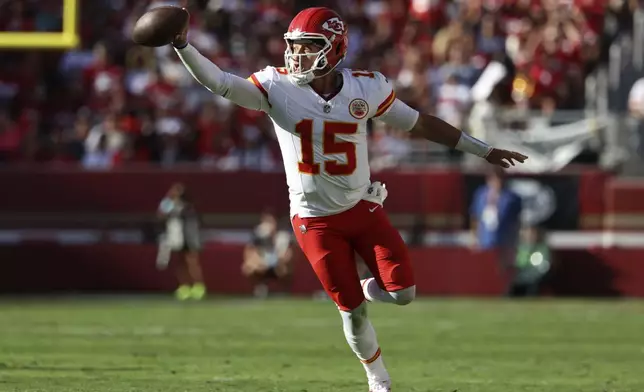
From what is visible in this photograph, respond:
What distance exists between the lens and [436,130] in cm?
713

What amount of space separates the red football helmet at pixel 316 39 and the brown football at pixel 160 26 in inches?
25.4

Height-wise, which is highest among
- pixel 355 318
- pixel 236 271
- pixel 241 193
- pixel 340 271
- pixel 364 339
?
pixel 340 271

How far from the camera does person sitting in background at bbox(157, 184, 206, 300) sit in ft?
54.3

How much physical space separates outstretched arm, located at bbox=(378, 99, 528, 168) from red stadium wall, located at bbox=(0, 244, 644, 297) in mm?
9400

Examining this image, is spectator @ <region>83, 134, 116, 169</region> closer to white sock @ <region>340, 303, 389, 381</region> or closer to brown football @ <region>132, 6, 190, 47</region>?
white sock @ <region>340, 303, 389, 381</region>

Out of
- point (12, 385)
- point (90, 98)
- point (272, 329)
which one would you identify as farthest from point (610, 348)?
point (90, 98)

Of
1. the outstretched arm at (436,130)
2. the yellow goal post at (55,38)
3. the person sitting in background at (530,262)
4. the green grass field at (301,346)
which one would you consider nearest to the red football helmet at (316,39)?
the outstretched arm at (436,130)

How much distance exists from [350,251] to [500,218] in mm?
9510

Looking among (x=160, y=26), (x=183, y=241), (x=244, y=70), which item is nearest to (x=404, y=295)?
(x=160, y=26)

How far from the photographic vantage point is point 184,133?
17.5 meters

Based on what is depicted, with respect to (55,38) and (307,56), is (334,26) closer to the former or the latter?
→ (307,56)

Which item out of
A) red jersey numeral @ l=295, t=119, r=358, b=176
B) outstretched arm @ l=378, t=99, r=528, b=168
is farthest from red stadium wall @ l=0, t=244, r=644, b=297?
red jersey numeral @ l=295, t=119, r=358, b=176

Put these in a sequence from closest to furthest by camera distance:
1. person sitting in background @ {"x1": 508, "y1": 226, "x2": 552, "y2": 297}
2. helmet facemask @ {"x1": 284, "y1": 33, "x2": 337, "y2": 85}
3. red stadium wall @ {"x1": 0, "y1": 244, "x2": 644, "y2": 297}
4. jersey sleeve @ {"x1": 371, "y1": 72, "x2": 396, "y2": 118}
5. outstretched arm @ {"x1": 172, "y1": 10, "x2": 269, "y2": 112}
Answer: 1. outstretched arm @ {"x1": 172, "y1": 10, "x2": 269, "y2": 112}
2. helmet facemask @ {"x1": 284, "y1": 33, "x2": 337, "y2": 85}
3. jersey sleeve @ {"x1": 371, "y1": 72, "x2": 396, "y2": 118}
4. person sitting in background @ {"x1": 508, "y1": 226, "x2": 552, "y2": 297}
5. red stadium wall @ {"x1": 0, "y1": 244, "x2": 644, "y2": 297}

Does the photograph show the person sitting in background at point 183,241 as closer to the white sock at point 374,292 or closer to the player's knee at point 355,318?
the white sock at point 374,292
